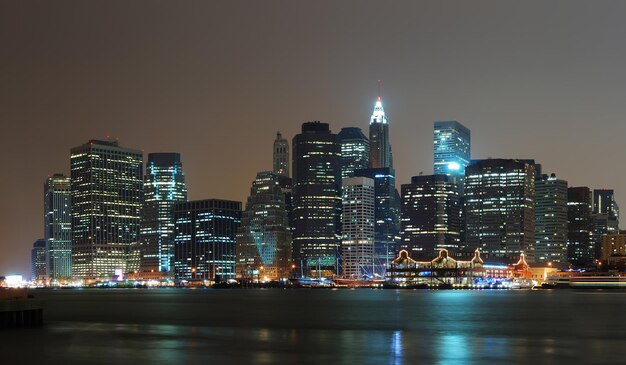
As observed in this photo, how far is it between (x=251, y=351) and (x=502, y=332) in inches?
1300

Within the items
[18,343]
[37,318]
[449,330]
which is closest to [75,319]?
[37,318]

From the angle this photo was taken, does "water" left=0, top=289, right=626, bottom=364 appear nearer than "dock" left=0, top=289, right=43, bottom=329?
Yes

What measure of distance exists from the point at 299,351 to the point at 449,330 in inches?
1133

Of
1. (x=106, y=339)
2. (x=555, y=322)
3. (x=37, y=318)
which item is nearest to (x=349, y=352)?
(x=106, y=339)

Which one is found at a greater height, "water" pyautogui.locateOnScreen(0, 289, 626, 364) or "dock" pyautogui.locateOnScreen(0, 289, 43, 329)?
"dock" pyautogui.locateOnScreen(0, 289, 43, 329)

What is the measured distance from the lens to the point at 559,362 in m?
63.5

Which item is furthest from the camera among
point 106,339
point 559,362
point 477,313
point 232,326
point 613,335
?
point 477,313

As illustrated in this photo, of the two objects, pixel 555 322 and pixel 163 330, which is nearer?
pixel 163 330

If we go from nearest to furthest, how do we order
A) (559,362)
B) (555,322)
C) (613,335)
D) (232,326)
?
1. (559,362)
2. (613,335)
3. (232,326)
4. (555,322)

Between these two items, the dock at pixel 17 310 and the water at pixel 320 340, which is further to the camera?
the dock at pixel 17 310

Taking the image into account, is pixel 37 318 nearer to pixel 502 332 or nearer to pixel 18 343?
pixel 18 343

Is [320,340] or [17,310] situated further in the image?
[17,310]

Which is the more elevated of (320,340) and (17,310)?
(17,310)

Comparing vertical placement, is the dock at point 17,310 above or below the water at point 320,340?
above
